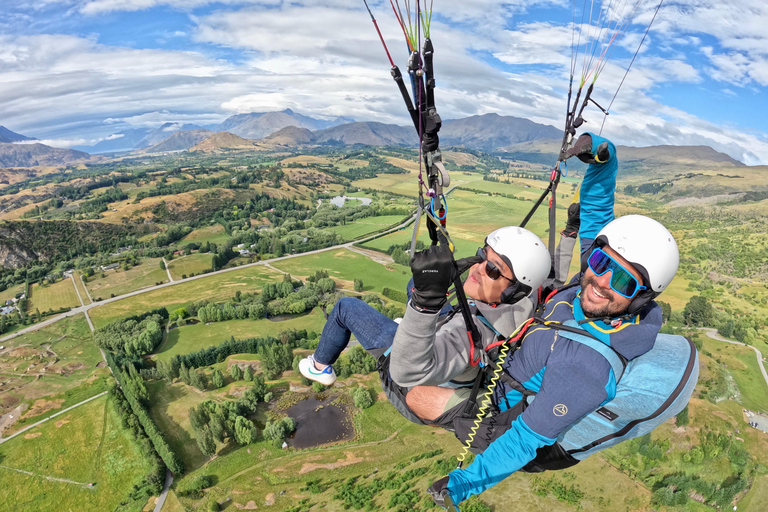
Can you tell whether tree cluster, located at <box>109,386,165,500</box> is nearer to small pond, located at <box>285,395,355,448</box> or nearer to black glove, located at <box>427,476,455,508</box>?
small pond, located at <box>285,395,355,448</box>

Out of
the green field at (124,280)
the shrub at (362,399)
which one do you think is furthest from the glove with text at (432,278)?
the green field at (124,280)

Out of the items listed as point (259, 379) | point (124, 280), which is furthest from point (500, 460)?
point (124, 280)

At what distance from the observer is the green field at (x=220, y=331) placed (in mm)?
39938

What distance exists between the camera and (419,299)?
9.00 feet

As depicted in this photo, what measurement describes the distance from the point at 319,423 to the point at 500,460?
2796 centimetres

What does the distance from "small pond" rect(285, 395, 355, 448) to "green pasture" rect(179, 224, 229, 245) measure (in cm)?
5756

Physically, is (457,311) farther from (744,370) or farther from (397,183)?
(397,183)

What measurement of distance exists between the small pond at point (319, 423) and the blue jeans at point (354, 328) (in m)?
24.2

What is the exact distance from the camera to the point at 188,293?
5362 cm

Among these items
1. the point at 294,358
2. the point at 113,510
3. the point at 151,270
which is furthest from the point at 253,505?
the point at 151,270

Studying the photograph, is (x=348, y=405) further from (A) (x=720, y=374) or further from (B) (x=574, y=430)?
(A) (x=720, y=374)

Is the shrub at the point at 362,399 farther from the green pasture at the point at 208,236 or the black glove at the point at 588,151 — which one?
the green pasture at the point at 208,236

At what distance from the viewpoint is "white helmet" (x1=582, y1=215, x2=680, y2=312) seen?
3436 millimetres

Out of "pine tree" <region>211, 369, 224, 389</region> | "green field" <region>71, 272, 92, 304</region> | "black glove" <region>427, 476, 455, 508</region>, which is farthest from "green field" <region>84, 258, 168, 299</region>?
"black glove" <region>427, 476, 455, 508</region>
